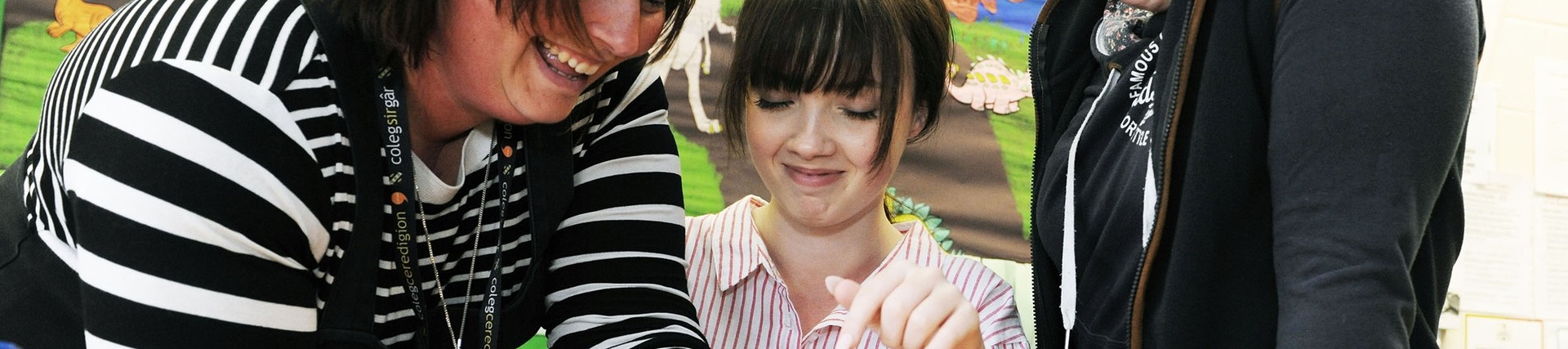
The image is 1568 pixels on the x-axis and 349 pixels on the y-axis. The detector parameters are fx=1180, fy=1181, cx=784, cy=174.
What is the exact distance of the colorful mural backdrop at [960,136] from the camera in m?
2.14

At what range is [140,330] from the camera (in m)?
0.79

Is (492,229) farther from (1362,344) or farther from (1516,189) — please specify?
(1516,189)

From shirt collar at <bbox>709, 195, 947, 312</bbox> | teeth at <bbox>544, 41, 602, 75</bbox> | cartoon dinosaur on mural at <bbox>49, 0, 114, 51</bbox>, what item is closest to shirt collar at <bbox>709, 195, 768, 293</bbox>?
shirt collar at <bbox>709, 195, 947, 312</bbox>

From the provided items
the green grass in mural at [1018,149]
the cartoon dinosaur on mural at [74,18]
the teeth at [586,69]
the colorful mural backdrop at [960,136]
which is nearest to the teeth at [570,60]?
the teeth at [586,69]

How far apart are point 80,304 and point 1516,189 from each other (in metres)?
3.04

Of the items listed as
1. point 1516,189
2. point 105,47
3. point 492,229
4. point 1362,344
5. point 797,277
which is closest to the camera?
point 1362,344

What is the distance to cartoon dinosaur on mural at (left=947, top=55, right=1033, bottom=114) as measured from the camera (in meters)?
2.29

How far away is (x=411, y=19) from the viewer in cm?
90

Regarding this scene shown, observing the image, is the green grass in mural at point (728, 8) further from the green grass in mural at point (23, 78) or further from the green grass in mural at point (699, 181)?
the green grass in mural at point (23, 78)

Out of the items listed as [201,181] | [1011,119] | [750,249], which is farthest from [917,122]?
[201,181]

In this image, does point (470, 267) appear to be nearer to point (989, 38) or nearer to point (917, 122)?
point (917, 122)

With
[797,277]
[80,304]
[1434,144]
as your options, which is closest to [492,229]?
[80,304]

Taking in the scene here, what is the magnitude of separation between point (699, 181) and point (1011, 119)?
0.63 meters

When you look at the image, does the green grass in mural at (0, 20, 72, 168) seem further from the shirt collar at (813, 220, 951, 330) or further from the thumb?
the thumb
